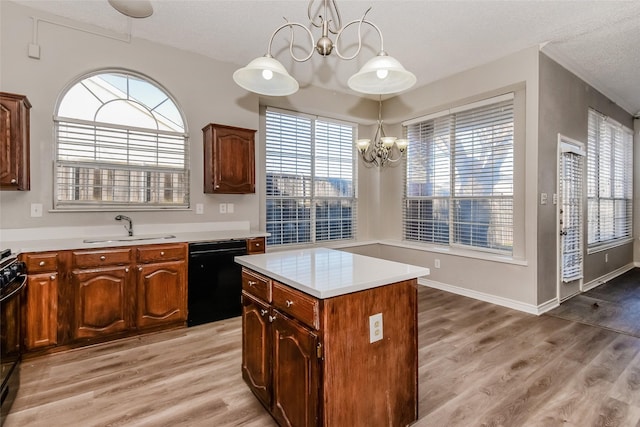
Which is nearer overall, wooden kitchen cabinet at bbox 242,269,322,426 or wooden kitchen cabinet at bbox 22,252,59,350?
wooden kitchen cabinet at bbox 242,269,322,426

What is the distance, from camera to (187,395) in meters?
2.12

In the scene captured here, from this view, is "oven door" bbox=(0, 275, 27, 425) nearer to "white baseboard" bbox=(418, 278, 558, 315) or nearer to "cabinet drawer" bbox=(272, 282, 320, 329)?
"cabinet drawer" bbox=(272, 282, 320, 329)

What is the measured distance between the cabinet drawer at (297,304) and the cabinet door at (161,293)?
1814 millimetres

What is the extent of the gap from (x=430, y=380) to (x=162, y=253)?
2.57 meters

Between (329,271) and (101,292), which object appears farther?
(101,292)

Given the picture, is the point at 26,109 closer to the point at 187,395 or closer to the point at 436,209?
the point at 187,395

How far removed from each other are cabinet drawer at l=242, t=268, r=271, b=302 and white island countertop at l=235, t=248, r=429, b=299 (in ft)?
0.16

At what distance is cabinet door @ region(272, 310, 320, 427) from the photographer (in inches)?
57.9

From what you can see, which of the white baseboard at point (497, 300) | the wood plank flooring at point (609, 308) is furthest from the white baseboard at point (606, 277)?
the white baseboard at point (497, 300)

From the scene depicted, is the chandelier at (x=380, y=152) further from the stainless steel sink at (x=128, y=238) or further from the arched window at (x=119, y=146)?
the stainless steel sink at (x=128, y=238)

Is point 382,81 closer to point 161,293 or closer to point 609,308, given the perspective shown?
point 161,293

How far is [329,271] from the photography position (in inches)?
68.9

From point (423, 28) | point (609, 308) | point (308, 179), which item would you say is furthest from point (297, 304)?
point (609, 308)

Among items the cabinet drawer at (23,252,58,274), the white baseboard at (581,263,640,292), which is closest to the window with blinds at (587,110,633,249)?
the white baseboard at (581,263,640,292)
